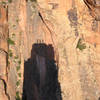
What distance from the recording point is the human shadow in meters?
14.9

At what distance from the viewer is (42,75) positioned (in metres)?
15.6

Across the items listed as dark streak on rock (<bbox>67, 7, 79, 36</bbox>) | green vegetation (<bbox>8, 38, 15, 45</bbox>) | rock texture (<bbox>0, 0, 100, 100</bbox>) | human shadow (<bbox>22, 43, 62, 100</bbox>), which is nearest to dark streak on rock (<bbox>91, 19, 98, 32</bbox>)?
rock texture (<bbox>0, 0, 100, 100</bbox>)

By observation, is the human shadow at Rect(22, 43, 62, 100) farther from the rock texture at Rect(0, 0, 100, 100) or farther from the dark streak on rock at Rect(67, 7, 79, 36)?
the dark streak on rock at Rect(67, 7, 79, 36)

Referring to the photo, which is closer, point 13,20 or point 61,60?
point 61,60

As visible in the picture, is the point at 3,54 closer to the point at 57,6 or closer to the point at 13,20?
the point at 13,20

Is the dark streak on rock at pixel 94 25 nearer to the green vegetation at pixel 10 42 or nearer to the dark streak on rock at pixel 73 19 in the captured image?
the dark streak on rock at pixel 73 19

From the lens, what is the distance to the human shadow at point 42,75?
14.9m

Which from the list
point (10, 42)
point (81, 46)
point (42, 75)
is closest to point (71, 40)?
point (81, 46)

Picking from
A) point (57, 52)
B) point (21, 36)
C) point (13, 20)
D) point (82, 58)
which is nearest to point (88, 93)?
point (82, 58)

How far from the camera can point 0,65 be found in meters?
17.7

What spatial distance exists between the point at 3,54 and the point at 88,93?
7.71 meters

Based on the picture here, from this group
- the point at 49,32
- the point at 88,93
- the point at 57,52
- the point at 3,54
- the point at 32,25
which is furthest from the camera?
the point at 3,54

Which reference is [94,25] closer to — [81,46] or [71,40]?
[81,46]

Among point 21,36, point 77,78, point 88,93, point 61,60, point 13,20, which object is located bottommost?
point 88,93
